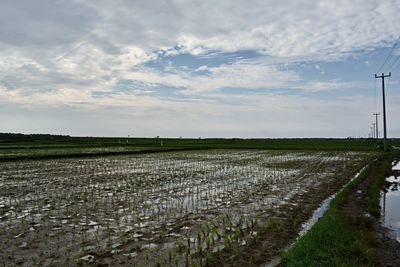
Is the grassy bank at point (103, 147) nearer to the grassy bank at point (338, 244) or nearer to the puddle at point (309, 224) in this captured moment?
the puddle at point (309, 224)

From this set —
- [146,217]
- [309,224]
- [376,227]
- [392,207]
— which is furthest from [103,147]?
[376,227]

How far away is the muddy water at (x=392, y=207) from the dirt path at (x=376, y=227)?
199mm

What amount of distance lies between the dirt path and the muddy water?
199mm

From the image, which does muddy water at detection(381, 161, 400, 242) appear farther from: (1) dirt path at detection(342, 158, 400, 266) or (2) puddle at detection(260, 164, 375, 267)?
(2) puddle at detection(260, 164, 375, 267)

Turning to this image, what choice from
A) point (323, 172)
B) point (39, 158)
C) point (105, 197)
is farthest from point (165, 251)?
point (39, 158)

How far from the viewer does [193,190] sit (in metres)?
12.9

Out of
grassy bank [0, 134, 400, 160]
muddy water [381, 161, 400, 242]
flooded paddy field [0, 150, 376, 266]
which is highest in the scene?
grassy bank [0, 134, 400, 160]

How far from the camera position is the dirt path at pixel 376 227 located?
599 cm

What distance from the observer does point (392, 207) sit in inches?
415

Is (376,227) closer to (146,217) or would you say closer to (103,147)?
(146,217)

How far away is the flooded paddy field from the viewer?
595 centimetres

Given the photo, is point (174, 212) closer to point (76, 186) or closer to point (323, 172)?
point (76, 186)

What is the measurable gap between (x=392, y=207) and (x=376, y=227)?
3073 mm

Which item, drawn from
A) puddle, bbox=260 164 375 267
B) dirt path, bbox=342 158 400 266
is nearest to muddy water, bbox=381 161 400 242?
dirt path, bbox=342 158 400 266
